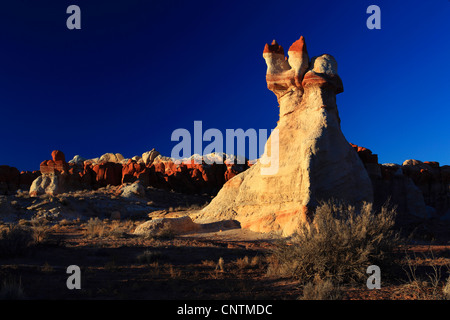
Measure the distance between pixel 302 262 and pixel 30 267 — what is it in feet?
19.0

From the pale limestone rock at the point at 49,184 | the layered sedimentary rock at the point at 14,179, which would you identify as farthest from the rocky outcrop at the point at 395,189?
the layered sedimentary rock at the point at 14,179

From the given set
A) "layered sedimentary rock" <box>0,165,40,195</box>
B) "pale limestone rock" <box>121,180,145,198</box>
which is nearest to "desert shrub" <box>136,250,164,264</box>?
"pale limestone rock" <box>121,180,145,198</box>

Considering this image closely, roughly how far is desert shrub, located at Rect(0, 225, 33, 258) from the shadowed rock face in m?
8.80

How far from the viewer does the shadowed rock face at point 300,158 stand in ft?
43.0

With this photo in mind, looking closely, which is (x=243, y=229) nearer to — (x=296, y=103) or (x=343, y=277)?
(x=296, y=103)

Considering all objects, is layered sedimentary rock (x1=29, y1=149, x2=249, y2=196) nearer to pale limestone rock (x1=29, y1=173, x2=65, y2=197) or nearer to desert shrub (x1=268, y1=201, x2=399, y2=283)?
pale limestone rock (x1=29, y1=173, x2=65, y2=197)

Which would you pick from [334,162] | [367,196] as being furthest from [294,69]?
[367,196]

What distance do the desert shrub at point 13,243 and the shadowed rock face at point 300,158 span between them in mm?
8804

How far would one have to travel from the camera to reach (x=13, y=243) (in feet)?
26.2

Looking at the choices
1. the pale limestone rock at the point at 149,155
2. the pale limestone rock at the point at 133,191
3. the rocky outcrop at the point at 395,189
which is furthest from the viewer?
the pale limestone rock at the point at 149,155

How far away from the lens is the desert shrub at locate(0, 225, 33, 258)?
25.5 feet

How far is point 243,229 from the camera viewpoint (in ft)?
48.0

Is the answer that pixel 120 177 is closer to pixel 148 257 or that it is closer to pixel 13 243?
pixel 13 243

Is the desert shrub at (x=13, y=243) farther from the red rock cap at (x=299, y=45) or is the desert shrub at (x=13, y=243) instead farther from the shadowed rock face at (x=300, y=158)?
the red rock cap at (x=299, y=45)
